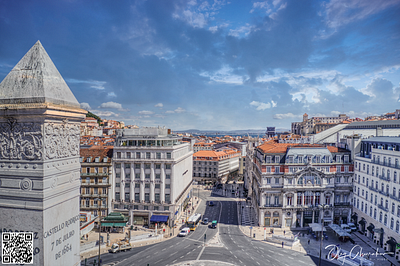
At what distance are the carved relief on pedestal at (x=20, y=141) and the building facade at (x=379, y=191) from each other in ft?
182

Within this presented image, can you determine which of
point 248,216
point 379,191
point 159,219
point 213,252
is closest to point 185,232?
point 159,219

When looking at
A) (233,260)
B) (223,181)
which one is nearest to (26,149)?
(233,260)

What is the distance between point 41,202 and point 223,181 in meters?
114

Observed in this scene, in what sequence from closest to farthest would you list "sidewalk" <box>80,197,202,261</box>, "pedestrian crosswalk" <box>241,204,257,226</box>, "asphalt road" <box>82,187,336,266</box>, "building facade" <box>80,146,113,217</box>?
"asphalt road" <box>82,187,336,266</box>, "sidewalk" <box>80,197,202,261</box>, "building facade" <box>80,146,113,217</box>, "pedestrian crosswalk" <box>241,204,257,226</box>

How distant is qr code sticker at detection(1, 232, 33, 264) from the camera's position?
11914 mm

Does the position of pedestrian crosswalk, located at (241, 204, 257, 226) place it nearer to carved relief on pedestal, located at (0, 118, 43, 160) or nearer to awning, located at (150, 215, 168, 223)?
awning, located at (150, 215, 168, 223)

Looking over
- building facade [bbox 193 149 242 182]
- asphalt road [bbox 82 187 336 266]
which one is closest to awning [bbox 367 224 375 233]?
asphalt road [bbox 82 187 336 266]

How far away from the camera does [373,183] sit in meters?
53.6

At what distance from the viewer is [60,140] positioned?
1281cm

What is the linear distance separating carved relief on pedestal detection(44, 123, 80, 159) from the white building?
151 feet

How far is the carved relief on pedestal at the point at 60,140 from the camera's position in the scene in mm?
12141

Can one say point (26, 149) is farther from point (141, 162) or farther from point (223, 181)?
point (223, 181)

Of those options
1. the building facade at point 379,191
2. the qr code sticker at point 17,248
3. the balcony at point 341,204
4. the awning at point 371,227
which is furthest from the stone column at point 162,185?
the qr code sticker at point 17,248

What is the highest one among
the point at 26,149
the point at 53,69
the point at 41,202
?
the point at 53,69
